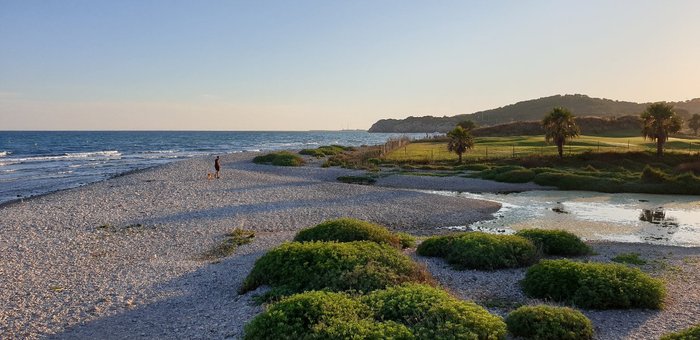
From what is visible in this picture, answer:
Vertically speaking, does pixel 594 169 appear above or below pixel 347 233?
below

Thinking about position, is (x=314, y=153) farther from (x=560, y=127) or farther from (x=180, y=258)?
(x=180, y=258)

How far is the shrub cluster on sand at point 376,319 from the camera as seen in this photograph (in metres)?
8.74

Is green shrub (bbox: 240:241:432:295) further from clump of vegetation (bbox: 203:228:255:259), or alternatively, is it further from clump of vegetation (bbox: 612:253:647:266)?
clump of vegetation (bbox: 612:253:647:266)

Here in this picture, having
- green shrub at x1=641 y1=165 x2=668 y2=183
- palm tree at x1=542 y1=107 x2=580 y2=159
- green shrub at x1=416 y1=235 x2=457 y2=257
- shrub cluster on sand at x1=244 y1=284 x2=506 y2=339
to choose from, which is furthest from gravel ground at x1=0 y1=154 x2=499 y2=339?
palm tree at x1=542 y1=107 x2=580 y2=159

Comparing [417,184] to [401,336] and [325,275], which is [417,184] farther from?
Result: [401,336]

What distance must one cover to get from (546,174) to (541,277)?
34.6 metres

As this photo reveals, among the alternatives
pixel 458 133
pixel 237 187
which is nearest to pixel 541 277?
pixel 237 187

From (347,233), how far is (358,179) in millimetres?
28688

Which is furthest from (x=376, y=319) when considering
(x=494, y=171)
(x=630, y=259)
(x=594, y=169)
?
(x=594, y=169)

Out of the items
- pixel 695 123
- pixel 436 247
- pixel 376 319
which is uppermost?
pixel 695 123

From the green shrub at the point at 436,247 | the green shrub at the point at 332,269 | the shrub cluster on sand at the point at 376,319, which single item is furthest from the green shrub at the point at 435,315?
the green shrub at the point at 436,247

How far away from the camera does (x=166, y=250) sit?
19.9m

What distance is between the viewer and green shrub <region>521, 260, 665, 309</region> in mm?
12070

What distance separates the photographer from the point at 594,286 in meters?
12.4
